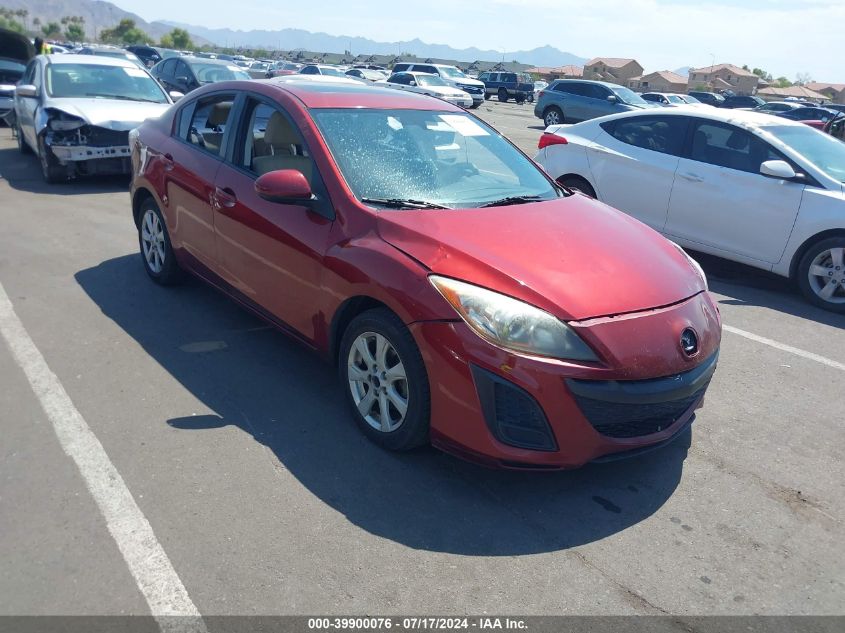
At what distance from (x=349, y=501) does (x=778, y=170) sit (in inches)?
206

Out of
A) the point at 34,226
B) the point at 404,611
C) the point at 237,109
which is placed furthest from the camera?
the point at 34,226

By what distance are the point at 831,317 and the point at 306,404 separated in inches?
186

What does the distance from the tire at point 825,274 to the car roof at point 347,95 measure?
3597 mm

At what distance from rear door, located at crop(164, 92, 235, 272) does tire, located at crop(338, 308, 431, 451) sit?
1.72 metres

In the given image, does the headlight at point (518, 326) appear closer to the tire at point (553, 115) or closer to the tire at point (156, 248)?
the tire at point (156, 248)

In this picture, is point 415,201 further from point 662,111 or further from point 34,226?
point 34,226

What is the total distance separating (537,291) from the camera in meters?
3.34

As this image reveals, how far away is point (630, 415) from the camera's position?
3268 millimetres

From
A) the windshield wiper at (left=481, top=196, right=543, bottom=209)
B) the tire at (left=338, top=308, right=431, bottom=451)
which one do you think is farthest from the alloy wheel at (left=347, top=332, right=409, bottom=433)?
the windshield wiper at (left=481, top=196, right=543, bottom=209)

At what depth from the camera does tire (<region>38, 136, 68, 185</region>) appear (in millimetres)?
9648

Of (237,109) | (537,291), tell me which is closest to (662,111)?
(237,109)

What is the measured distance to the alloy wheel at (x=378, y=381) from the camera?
3.58 metres

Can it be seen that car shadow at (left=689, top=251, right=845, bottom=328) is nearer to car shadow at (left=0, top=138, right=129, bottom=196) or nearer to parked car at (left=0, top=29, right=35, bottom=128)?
car shadow at (left=0, top=138, right=129, bottom=196)

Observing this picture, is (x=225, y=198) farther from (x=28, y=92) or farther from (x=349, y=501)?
(x=28, y=92)
